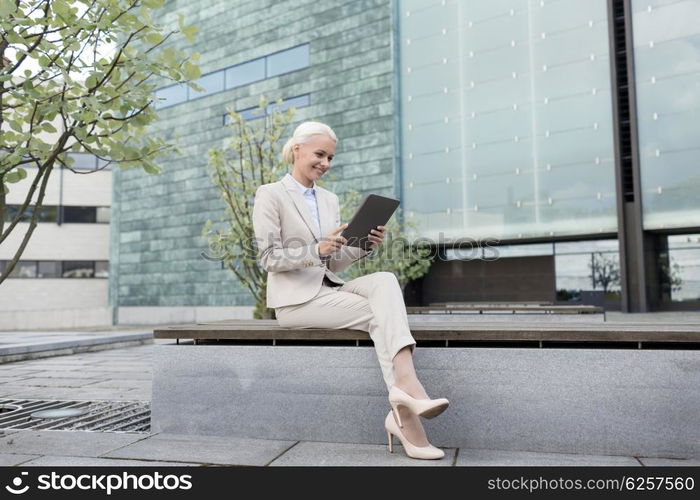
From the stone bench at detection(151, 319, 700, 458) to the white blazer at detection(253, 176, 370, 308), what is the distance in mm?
293

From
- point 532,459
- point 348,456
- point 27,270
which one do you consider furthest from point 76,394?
point 27,270

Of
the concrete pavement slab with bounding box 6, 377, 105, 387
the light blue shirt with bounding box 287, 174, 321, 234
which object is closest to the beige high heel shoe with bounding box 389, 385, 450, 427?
the light blue shirt with bounding box 287, 174, 321, 234

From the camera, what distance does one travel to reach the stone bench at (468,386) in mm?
3367

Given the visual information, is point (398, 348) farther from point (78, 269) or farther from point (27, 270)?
point (27, 270)

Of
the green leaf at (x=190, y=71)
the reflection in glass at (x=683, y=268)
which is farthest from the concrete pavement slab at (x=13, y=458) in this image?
the reflection in glass at (x=683, y=268)

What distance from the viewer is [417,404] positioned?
3.24 meters

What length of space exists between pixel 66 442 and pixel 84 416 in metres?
0.96

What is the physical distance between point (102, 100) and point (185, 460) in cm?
310

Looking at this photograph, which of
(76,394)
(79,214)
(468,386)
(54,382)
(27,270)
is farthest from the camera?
(79,214)

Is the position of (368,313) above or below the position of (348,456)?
above

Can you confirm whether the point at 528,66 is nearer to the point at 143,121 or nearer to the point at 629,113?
the point at 629,113

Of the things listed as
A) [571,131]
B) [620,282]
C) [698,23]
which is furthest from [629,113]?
[620,282]

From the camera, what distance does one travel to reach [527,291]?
70.3 feet

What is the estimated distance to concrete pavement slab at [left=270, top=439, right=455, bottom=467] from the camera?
3311mm
